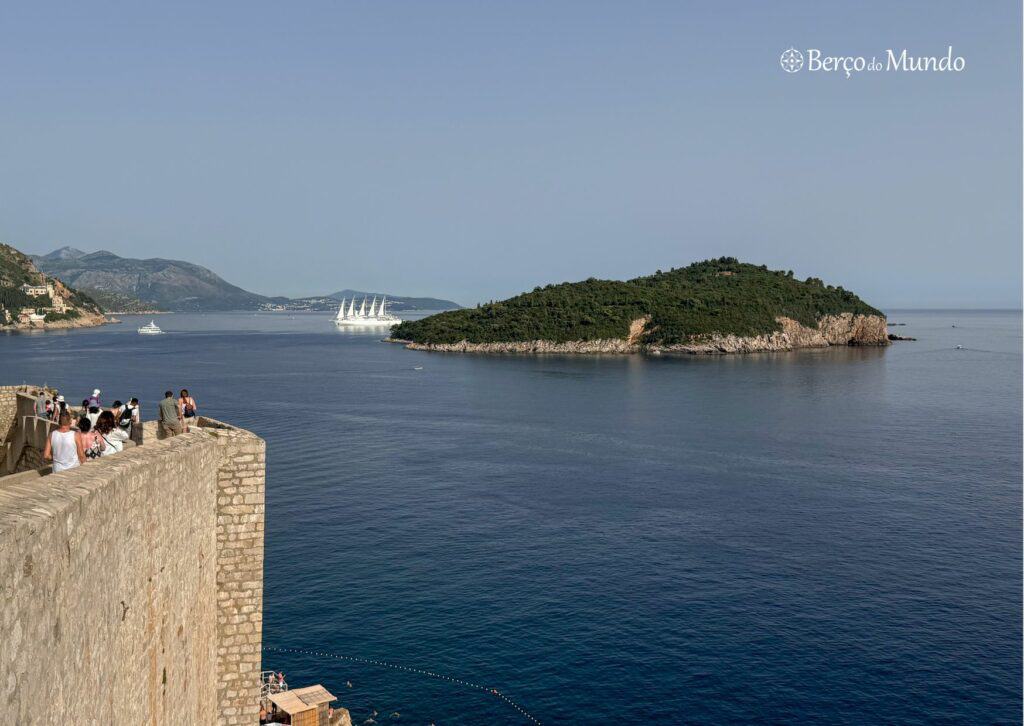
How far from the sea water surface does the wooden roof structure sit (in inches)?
94.6

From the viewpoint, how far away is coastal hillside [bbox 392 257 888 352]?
470ft

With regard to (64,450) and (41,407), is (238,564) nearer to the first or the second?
(64,450)

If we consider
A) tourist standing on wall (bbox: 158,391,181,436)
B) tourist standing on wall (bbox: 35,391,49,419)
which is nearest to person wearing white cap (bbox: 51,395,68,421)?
tourist standing on wall (bbox: 35,391,49,419)

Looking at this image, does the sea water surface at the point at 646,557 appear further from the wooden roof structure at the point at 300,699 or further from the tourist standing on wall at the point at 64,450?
the tourist standing on wall at the point at 64,450

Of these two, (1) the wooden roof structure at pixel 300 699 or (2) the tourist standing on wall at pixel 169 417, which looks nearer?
(2) the tourist standing on wall at pixel 169 417

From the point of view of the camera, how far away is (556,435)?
210ft

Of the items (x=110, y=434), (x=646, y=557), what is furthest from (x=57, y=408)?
(x=646, y=557)

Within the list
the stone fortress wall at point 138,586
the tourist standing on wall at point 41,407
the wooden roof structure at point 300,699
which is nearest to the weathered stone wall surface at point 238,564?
the stone fortress wall at point 138,586

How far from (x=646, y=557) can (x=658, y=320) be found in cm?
11568

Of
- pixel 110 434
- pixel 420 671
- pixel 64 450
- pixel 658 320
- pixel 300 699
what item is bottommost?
pixel 420 671

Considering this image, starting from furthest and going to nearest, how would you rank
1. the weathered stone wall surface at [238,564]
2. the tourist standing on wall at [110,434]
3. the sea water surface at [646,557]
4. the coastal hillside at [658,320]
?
the coastal hillside at [658,320], the sea water surface at [646,557], the weathered stone wall surface at [238,564], the tourist standing on wall at [110,434]

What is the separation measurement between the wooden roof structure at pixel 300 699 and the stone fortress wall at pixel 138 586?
30.8ft

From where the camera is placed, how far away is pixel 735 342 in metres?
142

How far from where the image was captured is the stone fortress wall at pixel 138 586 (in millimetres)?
4938
